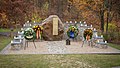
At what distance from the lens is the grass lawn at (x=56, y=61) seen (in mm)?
11758

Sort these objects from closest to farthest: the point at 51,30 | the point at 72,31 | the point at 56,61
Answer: the point at 56,61 → the point at 72,31 → the point at 51,30

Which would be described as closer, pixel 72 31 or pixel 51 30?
pixel 72 31

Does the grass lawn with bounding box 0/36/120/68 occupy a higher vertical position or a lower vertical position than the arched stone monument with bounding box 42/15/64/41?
lower

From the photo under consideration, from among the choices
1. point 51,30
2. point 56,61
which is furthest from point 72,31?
point 56,61

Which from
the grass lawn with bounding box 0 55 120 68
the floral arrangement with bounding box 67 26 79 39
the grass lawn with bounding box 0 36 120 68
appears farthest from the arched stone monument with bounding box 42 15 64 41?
the grass lawn with bounding box 0 55 120 68

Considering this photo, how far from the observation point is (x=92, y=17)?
32.0m

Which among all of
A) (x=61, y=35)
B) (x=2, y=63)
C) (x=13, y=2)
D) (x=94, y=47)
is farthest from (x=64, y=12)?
(x=2, y=63)

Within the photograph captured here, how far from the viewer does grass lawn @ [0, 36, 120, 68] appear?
463 inches

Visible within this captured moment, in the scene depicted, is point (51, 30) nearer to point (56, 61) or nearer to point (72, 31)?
point (72, 31)

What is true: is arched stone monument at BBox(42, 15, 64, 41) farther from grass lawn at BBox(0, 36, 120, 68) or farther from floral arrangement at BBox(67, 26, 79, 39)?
grass lawn at BBox(0, 36, 120, 68)

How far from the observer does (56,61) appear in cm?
1281

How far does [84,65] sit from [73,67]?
0.69m

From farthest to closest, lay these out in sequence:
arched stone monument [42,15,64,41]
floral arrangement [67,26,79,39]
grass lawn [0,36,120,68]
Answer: arched stone monument [42,15,64,41] < floral arrangement [67,26,79,39] < grass lawn [0,36,120,68]

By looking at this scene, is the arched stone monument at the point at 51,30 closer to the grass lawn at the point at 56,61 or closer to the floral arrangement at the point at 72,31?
the floral arrangement at the point at 72,31
